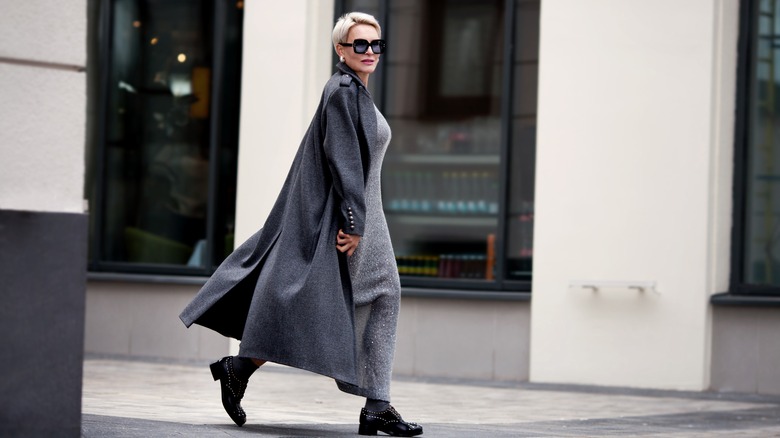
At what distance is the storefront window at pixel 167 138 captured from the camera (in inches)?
465

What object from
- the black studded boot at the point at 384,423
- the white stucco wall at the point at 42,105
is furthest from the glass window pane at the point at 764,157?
the white stucco wall at the point at 42,105

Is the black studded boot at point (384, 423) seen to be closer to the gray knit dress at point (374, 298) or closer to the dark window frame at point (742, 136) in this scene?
the gray knit dress at point (374, 298)

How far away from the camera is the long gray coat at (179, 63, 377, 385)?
5871 millimetres

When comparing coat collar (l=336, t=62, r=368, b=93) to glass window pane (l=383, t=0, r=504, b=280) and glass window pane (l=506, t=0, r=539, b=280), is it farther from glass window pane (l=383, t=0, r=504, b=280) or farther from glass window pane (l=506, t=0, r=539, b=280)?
glass window pane (l=383, t=0, r=504, b=280)

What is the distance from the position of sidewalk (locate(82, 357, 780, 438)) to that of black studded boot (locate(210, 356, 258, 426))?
0.28 feet

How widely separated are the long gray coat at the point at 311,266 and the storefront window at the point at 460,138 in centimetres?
499

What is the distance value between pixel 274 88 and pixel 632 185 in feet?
9.88

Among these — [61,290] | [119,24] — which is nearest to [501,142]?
[119,24]

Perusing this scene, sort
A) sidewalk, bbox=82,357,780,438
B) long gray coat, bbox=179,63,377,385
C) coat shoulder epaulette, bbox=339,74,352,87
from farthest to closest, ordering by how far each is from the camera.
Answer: sidewalk, bbox=82,357,780,438
coat shoulder epaulette, bbox=339,74,352,87
long gray coat, bbox=179,63,377,385

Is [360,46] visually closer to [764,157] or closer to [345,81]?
[345,81]

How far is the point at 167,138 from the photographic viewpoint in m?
12.2

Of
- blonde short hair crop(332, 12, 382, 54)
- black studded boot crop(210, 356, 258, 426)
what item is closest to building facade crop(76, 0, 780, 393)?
blonde short hair crop(332, 12, 382, 54)

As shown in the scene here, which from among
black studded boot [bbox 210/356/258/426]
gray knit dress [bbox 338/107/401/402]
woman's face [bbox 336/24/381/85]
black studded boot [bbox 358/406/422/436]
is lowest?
black studded boot [bbox 358/406/422/436]

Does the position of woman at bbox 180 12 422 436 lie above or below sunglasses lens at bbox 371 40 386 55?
below
